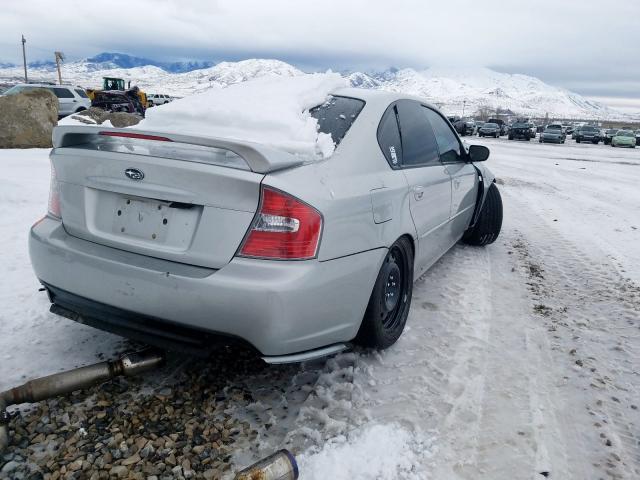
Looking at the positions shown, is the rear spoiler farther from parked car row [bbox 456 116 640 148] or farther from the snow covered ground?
parked car row [bbox 456 116 640 148]

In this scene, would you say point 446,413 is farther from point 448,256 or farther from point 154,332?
point 448,256

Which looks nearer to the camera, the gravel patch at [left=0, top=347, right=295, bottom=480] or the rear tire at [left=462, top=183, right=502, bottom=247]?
the gravel patch at [left=0, top=347, right=295, bottom=480]

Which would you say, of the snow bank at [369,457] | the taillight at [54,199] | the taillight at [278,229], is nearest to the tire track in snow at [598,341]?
the snow bank at [369,457]

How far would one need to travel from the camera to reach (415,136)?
337cm

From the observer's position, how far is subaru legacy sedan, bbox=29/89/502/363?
199 centimetres

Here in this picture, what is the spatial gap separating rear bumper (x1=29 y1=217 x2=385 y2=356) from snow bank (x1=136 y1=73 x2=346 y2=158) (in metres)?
0.68

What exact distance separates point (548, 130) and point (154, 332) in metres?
39.3

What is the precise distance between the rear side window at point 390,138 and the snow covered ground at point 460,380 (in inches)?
45.9

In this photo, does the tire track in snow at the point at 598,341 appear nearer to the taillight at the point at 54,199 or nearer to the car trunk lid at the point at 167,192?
the car trunk lid at the point at 167,192

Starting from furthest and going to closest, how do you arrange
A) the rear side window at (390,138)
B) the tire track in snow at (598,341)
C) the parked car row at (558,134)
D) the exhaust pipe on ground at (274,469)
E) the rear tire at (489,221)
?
the parked car row at (558,134) → the rear tire at (489,221) → the rear side window at (390,138) → the tire track in snow at (598,341) → the exhaust pipe on ground at (274,469)

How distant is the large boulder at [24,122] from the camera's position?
1052 cm

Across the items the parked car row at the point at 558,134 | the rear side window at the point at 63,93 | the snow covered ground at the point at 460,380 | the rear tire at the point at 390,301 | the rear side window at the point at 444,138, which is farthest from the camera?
the parked car row at the point at 558,134

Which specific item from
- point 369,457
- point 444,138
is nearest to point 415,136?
point 444,138

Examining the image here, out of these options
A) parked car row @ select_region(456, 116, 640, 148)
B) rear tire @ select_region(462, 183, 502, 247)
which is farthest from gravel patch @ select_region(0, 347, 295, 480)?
parked car row @ select_region(456, 116, 640, 148)
